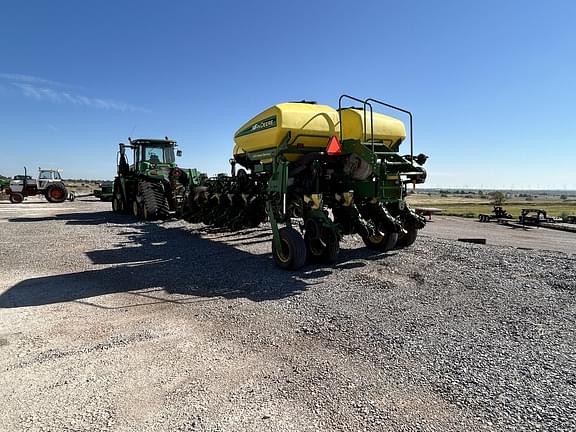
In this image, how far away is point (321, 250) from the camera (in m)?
7.27

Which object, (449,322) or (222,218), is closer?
(449,322)

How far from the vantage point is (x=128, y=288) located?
19.4 ft

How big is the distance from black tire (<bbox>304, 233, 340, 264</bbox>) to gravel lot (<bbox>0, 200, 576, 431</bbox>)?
272mm

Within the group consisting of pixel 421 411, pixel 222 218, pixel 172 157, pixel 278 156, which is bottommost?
pixel 421 411

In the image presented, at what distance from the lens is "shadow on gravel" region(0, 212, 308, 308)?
5543 millimetres

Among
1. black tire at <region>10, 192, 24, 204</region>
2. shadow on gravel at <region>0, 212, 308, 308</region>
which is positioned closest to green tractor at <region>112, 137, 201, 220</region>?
shadow on gravel at <region>0, 212, 308, 308</region>

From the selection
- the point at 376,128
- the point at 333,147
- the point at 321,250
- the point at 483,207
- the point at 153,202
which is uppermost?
the point at 376,128

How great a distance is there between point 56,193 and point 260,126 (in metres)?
23.6

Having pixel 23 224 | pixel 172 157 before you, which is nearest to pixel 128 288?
pixel 23 224

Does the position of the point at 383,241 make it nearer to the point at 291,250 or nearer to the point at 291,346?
the point at 291,250

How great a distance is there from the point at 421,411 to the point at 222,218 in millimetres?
8765

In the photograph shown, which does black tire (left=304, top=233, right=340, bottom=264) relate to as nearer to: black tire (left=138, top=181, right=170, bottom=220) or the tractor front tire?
black tire (left=138, top=181, right=170, bottom=220)

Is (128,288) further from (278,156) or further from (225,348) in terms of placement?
(278,156)

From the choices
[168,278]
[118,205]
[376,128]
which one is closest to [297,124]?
[376,128]
